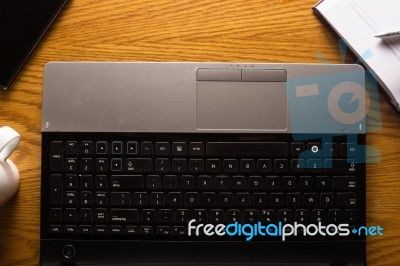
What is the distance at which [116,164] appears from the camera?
0.72 metres

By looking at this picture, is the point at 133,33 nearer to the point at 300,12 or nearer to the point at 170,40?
the point at 170,40

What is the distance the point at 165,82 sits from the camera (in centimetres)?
74

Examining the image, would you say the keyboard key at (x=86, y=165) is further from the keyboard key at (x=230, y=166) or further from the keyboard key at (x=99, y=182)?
the keyboard key at (x=230, y=166)

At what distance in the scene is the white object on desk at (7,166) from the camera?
68cm

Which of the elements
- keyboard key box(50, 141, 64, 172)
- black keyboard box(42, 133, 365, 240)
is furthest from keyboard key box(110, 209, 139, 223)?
keyboard key box(50, 141, 64, 172)

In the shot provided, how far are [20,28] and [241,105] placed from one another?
0.38 metres

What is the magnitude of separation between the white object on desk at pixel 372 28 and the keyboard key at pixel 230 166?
0.90ft

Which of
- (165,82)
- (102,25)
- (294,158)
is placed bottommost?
(294,158)

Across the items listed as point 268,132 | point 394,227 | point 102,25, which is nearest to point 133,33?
point 102,25

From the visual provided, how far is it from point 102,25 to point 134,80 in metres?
0.12

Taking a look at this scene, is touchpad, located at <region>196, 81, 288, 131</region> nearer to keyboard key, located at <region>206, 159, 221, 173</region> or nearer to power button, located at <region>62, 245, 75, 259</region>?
keyboard key, located at <region>206, 159, 221, 173</region>

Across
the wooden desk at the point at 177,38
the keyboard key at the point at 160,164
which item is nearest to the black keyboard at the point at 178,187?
the keyboard key at the point at 160,164

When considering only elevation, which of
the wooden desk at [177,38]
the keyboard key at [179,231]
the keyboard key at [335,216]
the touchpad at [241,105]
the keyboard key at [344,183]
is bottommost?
the keyboard key at [179,231]

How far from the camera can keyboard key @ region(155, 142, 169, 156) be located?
721 millimetres
